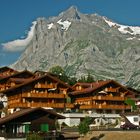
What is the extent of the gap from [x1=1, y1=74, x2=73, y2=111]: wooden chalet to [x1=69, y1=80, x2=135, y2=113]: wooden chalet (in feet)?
13.3

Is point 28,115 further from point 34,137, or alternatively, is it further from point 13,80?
point 13,80

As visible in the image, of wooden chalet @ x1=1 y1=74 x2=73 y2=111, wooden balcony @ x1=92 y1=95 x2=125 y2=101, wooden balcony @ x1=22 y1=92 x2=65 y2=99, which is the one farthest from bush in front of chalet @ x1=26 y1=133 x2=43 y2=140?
wooden balcony @ x1=92 y1=95 x2=125 y2=101

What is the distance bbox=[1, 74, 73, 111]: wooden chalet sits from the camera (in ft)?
315

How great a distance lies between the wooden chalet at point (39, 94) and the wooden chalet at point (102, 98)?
4.05m

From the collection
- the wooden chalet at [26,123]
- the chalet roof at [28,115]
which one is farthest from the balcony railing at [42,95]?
the wooden chalet at [26,123]

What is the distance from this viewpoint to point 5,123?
59.7 meters

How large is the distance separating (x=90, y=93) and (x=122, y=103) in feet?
28.9

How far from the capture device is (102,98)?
341 ft

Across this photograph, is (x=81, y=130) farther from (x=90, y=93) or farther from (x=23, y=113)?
(x=90, y=93)

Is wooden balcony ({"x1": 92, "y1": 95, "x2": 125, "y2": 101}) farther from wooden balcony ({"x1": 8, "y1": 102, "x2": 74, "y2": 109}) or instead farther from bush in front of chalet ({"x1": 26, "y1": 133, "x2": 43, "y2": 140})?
bush in front of chalet ({"x1": 26, "y1": 133, "x2": 43, "y2": 140})

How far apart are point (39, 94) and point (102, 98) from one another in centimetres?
1512

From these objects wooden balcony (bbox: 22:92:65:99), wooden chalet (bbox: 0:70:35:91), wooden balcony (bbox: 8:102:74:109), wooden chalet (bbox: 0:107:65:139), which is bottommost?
wooden chalet (bbox: 0:107:65:139)

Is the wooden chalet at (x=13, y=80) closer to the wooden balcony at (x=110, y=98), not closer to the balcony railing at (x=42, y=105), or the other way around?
the balcony railing at (x=42, y=105)

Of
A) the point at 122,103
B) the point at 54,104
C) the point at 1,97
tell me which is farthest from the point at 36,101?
the point at 122,103
